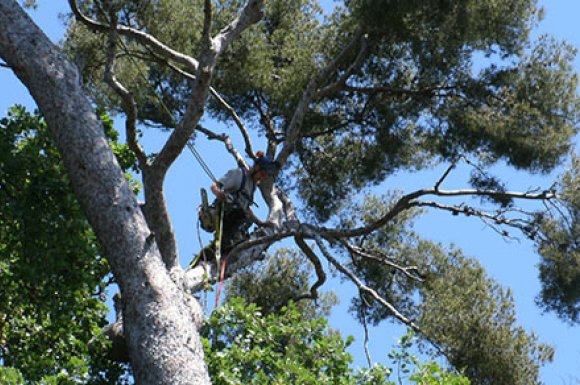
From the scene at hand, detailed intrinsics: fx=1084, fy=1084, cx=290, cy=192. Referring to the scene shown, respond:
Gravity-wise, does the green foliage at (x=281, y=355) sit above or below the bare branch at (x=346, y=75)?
below

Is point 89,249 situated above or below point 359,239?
below

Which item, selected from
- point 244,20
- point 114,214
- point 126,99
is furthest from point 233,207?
point 114,214

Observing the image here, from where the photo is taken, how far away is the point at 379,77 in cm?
1113

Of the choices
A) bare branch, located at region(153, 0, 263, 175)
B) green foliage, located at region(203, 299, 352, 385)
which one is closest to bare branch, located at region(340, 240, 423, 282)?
green foliage, located at region(203, 299, 352, 385)

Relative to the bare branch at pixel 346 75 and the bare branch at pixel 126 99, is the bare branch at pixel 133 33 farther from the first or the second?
the bare branch at pixel 346 75

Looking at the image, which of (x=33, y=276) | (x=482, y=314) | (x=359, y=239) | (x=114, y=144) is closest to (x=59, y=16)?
(x=114, y=144)

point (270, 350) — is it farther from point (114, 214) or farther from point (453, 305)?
point (453, 305)

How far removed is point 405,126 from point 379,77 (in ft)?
2.07

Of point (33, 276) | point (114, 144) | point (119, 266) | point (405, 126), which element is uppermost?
point (405, 126)

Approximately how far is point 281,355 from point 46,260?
6.01 ft

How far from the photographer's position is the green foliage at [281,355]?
7555 mm

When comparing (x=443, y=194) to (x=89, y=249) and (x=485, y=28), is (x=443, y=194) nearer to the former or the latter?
(x=485, y=28)

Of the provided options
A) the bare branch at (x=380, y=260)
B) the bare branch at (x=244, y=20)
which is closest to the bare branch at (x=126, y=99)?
the bare branch at (x=244, y=20)

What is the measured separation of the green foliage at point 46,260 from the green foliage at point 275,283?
4.00 m
